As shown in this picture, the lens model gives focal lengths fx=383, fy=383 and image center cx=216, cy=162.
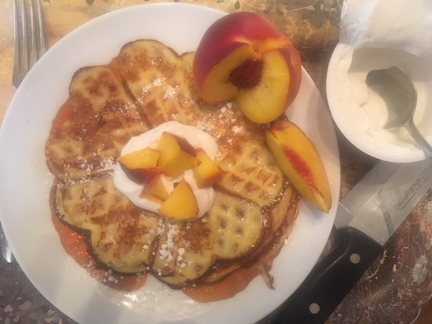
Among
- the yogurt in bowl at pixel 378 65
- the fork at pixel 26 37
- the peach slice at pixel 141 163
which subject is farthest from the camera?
the fork at pixel 26 37

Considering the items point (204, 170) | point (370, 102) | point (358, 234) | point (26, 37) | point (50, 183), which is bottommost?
point (358, 234)

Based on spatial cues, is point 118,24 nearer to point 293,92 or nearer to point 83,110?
point 83,110

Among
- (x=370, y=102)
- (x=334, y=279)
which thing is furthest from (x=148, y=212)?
(x=370, y=102)

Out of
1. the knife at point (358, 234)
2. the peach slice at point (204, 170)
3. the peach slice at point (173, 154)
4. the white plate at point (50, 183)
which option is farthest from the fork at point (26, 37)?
the knife at point (358, 234)

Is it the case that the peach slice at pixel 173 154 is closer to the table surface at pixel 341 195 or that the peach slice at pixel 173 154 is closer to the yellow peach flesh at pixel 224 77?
the yellow peach flesh at pixel 224 77

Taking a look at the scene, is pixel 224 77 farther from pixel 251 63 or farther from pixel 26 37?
pixel 26 37

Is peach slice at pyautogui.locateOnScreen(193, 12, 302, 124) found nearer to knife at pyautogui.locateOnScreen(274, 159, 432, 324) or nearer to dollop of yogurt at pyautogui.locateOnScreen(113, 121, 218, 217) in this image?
dollop of yogurt at pyautogui.locateOnScreen(113, 121, 218, 217)
